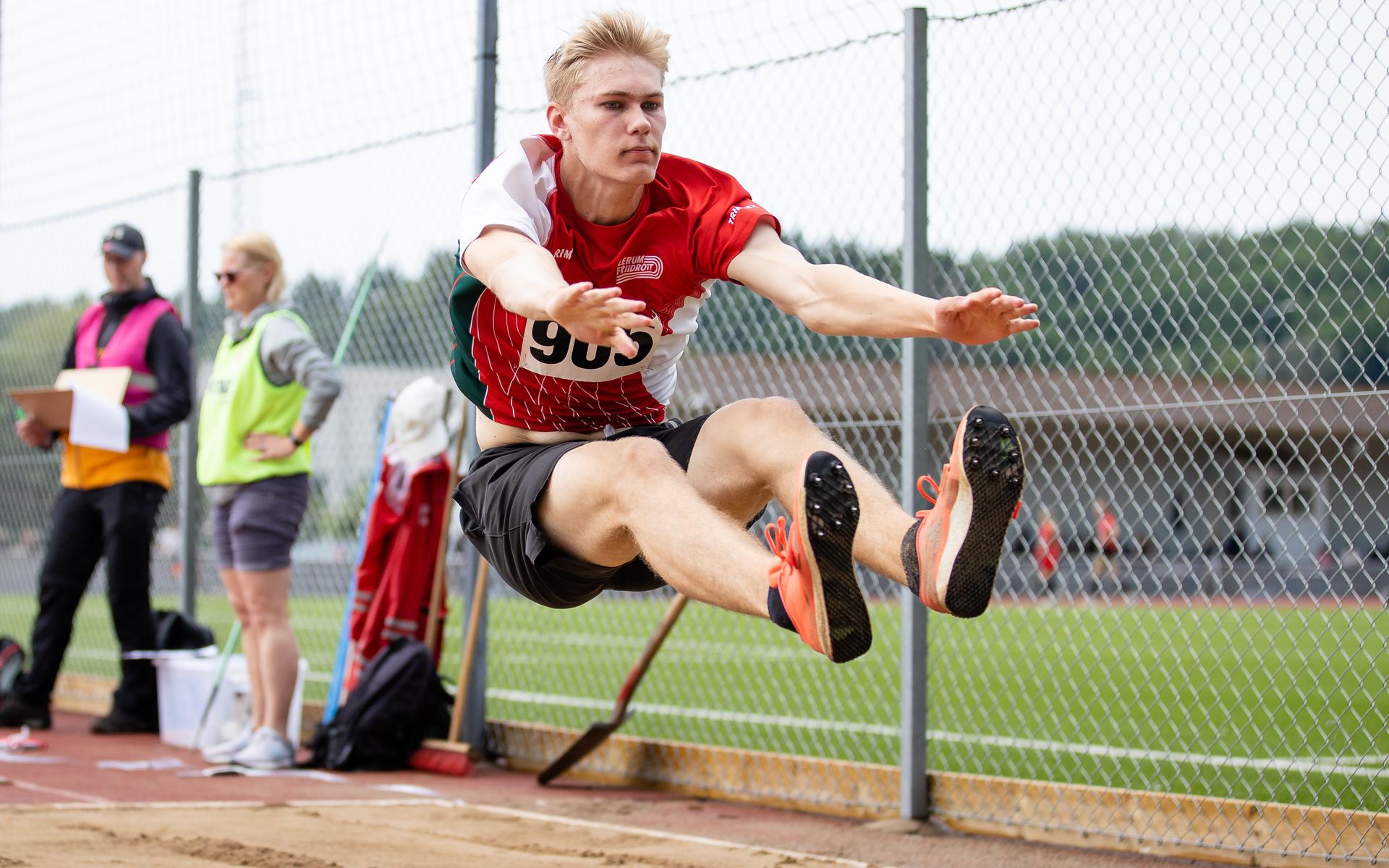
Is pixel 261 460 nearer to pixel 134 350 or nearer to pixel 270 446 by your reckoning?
pixel 270 446

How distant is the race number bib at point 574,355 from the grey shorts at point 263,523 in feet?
10.5

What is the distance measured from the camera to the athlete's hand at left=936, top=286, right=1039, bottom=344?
2.88 meters

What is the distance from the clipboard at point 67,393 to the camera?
6.97 metres

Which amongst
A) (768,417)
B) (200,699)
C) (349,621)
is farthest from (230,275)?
(768,417)

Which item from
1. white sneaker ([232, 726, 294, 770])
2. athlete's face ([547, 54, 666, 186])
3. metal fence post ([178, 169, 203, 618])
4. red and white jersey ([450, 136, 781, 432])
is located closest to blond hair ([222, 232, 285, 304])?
metal fence post ([178, 169, 203, 618])

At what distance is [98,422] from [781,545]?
491 cm

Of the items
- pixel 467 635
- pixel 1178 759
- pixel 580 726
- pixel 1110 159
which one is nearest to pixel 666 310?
pixel 1110 159

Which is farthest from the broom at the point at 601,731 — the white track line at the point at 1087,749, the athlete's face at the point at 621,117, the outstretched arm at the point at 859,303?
the athlete's face at the point at 621,117

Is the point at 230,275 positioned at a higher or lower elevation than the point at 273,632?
higher

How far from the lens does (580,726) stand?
26.8 ft

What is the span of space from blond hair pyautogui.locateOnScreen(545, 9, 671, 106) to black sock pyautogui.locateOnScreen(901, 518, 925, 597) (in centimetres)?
132

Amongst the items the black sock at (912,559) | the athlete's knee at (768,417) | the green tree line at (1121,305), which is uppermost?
the green tree line at (1121,305)

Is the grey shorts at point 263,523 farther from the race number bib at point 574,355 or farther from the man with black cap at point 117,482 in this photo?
the race number bib at point 574,355

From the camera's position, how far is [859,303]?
126 inches
